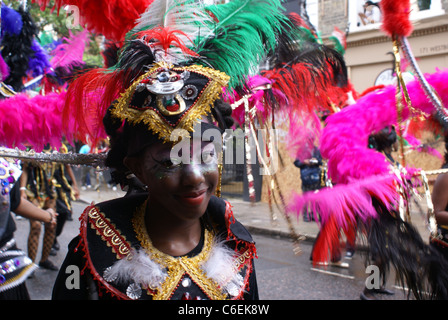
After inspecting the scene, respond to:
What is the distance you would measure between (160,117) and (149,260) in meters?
0.54

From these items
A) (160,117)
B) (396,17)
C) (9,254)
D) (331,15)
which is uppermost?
(331,15)

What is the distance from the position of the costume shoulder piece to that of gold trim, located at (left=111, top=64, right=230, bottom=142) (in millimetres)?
392

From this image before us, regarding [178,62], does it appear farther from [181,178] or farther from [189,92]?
[181,178]

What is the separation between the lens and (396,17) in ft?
7.19

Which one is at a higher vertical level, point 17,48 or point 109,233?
point 17,48

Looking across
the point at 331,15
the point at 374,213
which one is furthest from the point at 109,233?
the point at 331,15

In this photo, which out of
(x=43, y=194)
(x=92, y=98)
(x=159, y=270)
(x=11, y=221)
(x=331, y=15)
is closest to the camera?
(x=159, y=270)

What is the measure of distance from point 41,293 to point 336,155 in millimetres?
4281

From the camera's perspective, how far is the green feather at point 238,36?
69.1 inches

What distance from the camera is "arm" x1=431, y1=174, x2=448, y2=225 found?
304 cm

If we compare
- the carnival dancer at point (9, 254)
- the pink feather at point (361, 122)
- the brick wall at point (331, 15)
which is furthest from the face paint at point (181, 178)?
the brick wall at point (331, 15)

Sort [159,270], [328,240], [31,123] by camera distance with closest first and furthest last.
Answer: [159,270] → [328,240] → [31,123]

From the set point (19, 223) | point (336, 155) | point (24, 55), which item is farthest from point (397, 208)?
point (19, 223)

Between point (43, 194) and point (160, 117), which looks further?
point (43, 194)
